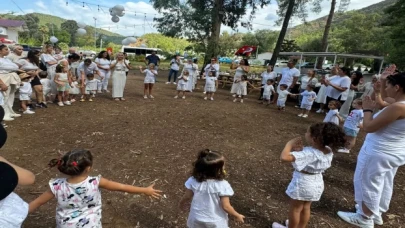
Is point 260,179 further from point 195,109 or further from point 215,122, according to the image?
point 195,109

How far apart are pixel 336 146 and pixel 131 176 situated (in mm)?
2703

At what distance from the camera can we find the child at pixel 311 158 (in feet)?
7.38

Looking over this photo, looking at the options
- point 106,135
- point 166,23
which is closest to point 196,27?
point 166,23

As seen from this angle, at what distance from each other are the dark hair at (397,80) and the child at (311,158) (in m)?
0.83

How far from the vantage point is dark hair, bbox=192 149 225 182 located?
1.99m

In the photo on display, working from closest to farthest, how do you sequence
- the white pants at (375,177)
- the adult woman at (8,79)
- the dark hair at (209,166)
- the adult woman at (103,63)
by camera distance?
1. the dark hair at (209,166)
2. the white pants at (375,177)
3. the adult woman at (8,79)
4. the adult woman at (103,63)

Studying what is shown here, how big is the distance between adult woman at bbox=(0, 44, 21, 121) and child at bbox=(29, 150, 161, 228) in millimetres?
4437

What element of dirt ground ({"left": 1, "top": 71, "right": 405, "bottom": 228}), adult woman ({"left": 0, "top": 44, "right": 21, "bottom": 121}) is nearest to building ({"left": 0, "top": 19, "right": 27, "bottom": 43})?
adult woman ({"left": 0, "top": 44, "right": 21, "bottom": 121})

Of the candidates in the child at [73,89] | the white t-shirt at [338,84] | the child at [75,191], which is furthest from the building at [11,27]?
the child at [75,191]

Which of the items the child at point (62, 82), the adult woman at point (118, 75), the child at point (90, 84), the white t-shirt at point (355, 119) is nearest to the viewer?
the white t-shirt at point (355, 119)

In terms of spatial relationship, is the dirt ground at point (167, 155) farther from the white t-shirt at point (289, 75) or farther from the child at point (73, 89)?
the white t-shirt at point (289, 75)

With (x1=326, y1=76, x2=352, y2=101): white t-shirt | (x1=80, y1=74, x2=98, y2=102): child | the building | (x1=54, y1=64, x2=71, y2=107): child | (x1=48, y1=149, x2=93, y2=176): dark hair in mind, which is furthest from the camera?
the building

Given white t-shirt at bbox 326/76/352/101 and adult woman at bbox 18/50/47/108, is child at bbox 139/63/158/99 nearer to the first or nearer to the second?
adult woman at bbox 18/50/47/108

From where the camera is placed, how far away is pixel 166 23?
60.0 ft
